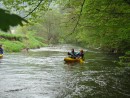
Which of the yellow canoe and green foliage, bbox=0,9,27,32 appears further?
the yellow canoe

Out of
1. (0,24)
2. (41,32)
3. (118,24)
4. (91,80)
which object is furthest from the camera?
(41,32)

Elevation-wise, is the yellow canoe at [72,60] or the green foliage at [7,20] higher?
the green foliage at [7,20]

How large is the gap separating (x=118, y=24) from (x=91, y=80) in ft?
11.4

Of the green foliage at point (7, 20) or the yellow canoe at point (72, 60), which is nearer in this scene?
the green foliage at point (7, 20)

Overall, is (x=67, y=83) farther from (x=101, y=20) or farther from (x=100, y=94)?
(x=101, y=20)

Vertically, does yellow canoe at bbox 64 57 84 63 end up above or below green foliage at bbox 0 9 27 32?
below

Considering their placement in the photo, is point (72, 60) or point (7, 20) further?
point (72, 60)

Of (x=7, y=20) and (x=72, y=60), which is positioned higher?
(x=7, y=20)

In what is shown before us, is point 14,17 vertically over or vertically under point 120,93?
over

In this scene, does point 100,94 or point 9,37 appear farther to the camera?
point 9,37

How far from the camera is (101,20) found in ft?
41.0

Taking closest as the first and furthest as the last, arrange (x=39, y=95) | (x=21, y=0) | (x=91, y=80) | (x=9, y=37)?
(x=21, y=0) < (x=39, y=95) < (x=91, y=80) < (x=9, y=37)

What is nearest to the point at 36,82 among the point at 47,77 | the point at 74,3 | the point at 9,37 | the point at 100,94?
the point at 47,77

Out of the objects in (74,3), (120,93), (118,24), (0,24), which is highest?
(74,3)
